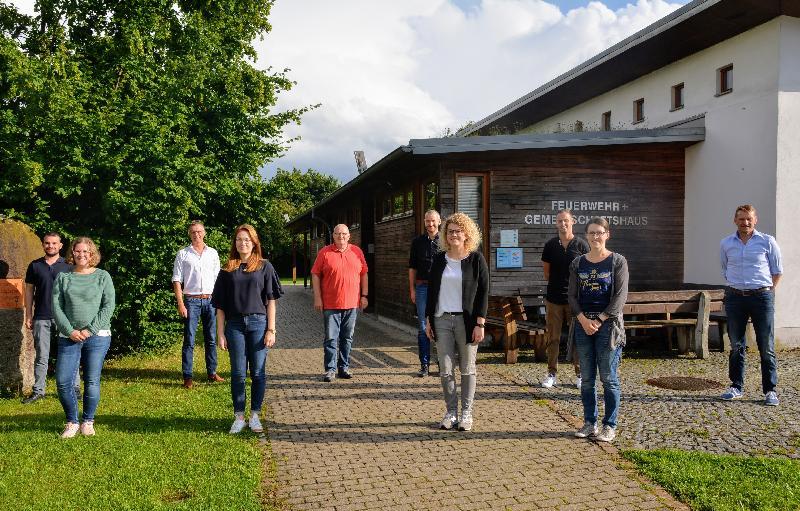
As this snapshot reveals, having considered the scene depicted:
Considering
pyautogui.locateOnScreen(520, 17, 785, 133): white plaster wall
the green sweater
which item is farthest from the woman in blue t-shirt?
pyautogui.locateOnScreen(520, 17, 785, 133): white plaster wall

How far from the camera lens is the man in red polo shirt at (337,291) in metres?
7.95

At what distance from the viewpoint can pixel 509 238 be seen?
38.1 feet

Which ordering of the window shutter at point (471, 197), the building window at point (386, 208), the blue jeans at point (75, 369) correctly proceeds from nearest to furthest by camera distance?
the blue jeans at point (75, 369), the window shutter at point (471, 197), the building window at point (386, 208)

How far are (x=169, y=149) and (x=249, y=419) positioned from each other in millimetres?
4370

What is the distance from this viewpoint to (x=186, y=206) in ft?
28.8

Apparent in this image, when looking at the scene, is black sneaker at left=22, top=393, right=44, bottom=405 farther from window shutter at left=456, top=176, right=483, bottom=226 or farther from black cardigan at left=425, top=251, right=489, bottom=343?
window shutter at left=456, top=176, right=483, bottom=226

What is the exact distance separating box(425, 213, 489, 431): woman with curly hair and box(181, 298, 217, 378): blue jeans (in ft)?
10.2

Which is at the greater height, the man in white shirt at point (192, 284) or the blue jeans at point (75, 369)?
the man in white shirt at point (192, 284)

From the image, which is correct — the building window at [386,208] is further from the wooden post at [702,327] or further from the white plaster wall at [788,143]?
the white plaster wall at [788,143]

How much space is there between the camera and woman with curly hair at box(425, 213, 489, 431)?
18.5 ft

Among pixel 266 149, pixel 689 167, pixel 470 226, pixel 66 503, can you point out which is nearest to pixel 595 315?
pixel 470 226

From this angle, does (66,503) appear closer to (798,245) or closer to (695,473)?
(695,473)

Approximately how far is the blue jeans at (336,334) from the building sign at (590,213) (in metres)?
4.81

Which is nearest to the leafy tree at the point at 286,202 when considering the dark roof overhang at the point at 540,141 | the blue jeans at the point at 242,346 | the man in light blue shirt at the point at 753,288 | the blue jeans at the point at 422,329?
the dark roof overhang at the point at 540,141
